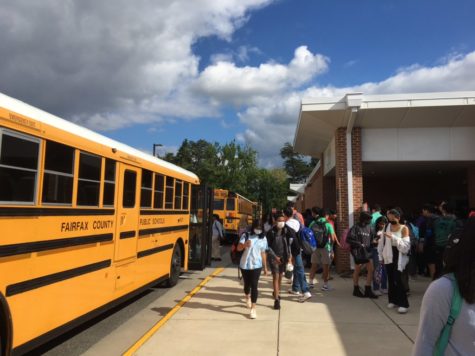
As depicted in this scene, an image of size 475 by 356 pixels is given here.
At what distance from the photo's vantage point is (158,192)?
25.4ft

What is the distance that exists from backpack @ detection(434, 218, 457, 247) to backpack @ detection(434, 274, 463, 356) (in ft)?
22.8

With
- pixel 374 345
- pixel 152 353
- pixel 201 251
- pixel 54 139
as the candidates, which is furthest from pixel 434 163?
pixel 54 139

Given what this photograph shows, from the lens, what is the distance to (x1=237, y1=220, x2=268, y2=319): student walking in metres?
6.71

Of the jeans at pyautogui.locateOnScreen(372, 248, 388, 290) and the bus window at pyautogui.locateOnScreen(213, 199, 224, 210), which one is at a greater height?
the bus window at pyautogui.locateOnScreen(213, 199, 224, 210)

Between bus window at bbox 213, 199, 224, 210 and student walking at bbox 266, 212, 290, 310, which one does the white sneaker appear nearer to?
student walking at bbox 266, 212, 290, 310

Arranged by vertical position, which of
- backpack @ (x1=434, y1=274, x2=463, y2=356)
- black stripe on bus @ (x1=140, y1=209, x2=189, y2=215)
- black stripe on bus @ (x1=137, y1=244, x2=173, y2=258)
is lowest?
black stripe on bus @ (x1=137, y1=244, x2=173, y2=258)

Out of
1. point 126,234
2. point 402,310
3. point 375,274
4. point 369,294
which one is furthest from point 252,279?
point 375,274

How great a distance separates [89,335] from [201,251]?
4.89 metres

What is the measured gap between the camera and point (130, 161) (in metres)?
6.43

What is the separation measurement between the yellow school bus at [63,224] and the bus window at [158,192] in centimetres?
29

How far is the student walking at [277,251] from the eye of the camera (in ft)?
23.6

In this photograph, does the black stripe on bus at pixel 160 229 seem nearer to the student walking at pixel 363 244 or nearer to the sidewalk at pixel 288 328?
the sidewalk at pixel 288 328

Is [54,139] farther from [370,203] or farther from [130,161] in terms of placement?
[370,203]

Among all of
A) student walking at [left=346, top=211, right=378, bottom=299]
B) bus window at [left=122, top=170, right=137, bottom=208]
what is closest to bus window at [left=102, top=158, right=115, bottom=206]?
bus window at [left=122, top=170, right=137, bottom=208]
